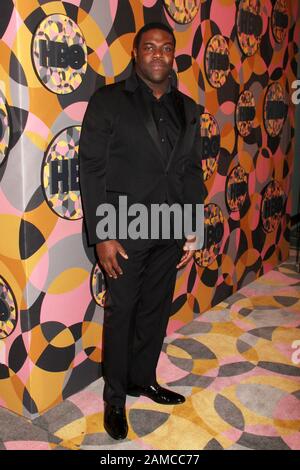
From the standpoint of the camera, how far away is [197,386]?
231 centimetres

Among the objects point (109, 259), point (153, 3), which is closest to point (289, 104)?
point (153, 3)

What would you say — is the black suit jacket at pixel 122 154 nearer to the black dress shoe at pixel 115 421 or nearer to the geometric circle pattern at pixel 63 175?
the geometric circle pattern at pixel 63 175

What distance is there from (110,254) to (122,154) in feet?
1.19

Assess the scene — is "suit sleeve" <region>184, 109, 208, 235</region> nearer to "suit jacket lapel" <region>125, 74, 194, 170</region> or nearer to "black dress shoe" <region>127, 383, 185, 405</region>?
"suit jacket lapel" <region>125, 74, 194, 170</region>

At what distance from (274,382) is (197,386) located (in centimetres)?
36

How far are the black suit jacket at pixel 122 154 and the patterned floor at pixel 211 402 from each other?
0.75 meters

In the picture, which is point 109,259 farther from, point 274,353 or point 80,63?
point 274,353

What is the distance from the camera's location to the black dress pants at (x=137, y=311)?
1.90 m

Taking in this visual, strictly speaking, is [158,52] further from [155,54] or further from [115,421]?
[115,421]

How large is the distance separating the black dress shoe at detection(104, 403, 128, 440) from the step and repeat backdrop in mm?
271

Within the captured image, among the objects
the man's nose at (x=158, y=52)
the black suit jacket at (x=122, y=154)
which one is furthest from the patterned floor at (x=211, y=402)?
the man's nose at (x=158, y=52)

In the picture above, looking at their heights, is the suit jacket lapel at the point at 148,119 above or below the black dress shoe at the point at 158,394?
above

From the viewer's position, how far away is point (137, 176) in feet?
6.09

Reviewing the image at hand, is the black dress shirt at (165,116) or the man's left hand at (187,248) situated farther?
the man's left hand at (187,248)
